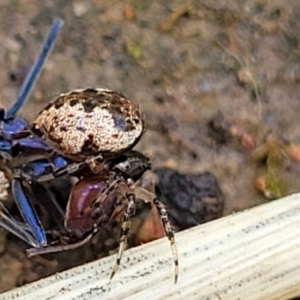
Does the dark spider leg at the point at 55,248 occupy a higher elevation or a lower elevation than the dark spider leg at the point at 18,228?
lower

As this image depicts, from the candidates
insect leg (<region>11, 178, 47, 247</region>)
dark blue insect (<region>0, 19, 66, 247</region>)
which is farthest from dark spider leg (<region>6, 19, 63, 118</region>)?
insect leg (<region>11, 178, 47, 247</region>)

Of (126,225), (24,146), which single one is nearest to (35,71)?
(24,146)

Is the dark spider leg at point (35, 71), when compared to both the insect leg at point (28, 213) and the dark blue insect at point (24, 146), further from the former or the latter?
the insect leg at point (28, 213)

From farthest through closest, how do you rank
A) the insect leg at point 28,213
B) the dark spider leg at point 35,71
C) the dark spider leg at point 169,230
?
the dark spider leg at point 35,71 < the insect leg at point 28,213 < the dark spider leg at point 169,230

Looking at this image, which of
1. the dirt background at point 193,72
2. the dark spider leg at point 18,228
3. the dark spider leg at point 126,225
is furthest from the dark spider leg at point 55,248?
the dirt background at point 193,72

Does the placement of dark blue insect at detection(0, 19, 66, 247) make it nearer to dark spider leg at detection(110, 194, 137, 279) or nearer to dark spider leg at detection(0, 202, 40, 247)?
dark spider leg at detection(0, 202, 40, 247)

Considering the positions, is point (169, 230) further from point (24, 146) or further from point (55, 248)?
point (24, 146)

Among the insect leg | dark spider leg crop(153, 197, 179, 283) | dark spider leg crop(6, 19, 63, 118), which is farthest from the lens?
dark spider leg crop(6, 19, 63, 118)
